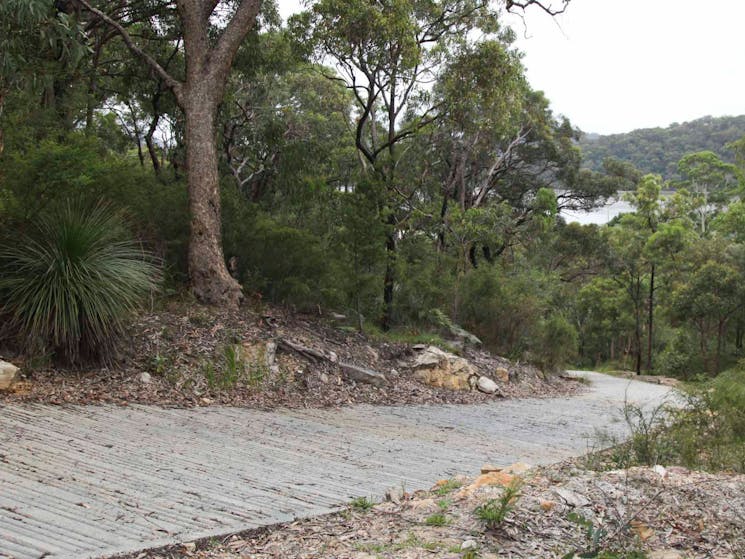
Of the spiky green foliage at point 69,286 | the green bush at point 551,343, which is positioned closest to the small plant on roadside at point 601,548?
the spiky green foliage at point 69,286

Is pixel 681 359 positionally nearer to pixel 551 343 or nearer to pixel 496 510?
pixel 551 343

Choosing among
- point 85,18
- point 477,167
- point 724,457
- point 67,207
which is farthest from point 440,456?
point 477,167

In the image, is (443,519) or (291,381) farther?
(291,381)

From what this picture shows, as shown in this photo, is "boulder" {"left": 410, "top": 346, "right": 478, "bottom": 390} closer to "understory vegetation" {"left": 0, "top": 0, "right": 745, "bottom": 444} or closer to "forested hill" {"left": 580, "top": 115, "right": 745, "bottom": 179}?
"understory vegetation" {"left": 0, "top": 0, "right": 745, "bottom": 444}

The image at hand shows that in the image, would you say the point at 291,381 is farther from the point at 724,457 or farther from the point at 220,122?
the point at 220,122

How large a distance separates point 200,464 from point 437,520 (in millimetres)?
2446

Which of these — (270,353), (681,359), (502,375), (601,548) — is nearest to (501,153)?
(681,359)

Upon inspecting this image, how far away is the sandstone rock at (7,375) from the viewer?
702 centimetres

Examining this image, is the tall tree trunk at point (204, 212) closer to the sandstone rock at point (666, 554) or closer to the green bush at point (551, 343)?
the sandstone rock at point (666, 554)

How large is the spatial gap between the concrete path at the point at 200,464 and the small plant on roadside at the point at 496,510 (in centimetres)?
122

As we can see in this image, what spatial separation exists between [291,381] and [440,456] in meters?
3.48

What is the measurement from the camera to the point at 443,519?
13.0 ft

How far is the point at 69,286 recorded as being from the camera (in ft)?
25.9

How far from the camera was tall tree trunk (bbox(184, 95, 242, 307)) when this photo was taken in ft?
35.6
